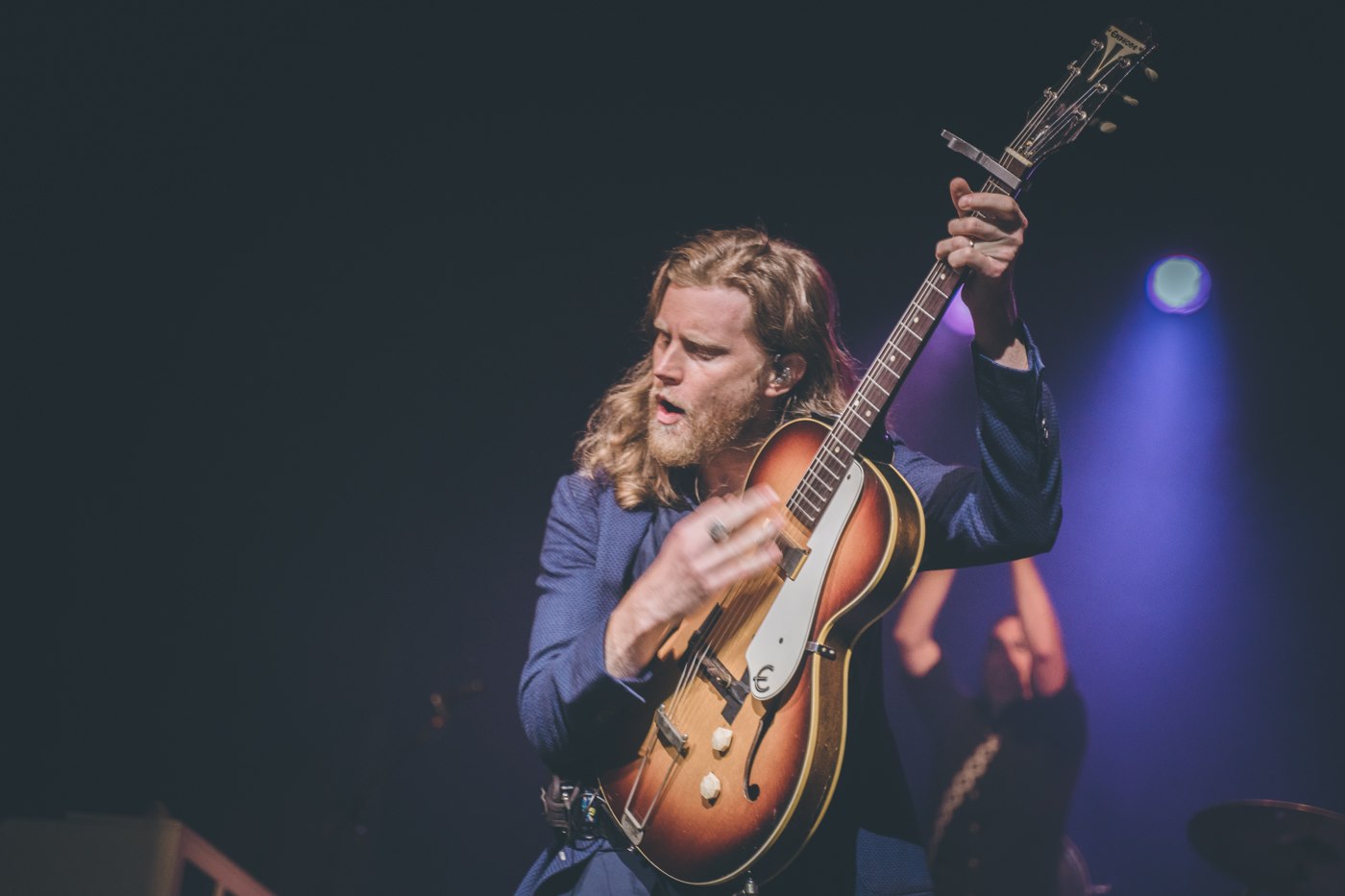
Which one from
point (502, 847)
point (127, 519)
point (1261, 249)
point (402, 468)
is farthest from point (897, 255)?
point (127, 519)

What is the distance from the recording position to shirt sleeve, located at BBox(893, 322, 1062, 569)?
1.76m

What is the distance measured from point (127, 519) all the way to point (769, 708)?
155 inches

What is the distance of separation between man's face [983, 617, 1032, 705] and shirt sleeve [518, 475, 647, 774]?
3490 mm

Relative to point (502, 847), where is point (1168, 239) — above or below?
above

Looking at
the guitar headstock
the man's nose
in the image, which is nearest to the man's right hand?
the man's nose

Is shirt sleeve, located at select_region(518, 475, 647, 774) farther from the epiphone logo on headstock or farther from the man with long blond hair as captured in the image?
the epiphone logo on headstock

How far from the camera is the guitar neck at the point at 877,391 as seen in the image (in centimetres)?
182

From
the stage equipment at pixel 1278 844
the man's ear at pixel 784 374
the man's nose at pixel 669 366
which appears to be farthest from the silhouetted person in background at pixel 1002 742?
the man's nose at pixel 669 366

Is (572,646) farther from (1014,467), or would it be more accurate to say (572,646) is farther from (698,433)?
(1014,467)

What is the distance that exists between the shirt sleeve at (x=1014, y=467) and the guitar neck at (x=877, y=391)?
0.12m

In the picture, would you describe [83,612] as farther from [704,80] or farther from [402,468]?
[704,80]

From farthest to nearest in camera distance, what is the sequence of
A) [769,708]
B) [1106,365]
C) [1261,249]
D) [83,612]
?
[1106,365], [1261,249], [83,612], [769,708]

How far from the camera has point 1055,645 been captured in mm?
5059

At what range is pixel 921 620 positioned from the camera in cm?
523
